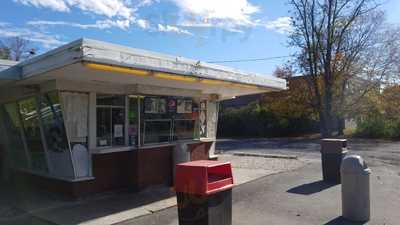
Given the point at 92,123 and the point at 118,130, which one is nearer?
the point at 92,123

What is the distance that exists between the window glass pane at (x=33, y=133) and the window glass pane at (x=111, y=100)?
5.64 feet

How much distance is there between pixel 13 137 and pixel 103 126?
4.05 metres

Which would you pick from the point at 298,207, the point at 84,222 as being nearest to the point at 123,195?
the point at 84,222

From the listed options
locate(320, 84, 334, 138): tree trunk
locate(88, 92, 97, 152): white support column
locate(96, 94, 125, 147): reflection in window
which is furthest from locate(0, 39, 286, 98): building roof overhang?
locate(320, 84, 334, 138): tree trunk

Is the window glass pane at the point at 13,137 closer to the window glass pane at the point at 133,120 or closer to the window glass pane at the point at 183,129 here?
the window glass pane at the point at 133,120

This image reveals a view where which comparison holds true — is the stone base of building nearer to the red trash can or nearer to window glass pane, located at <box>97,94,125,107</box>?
window glass pane, located at <box>97,94,125,107</box>

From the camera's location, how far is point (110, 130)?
Answer: 9.20 m

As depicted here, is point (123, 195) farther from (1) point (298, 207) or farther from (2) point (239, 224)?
(1) point (298, 207)

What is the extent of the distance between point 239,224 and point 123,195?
3.55m

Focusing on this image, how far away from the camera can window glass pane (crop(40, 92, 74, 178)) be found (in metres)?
A: 8.49

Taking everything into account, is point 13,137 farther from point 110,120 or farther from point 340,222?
point 340,222

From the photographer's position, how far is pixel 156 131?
10.2 meters

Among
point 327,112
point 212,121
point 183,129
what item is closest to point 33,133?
point 183,129

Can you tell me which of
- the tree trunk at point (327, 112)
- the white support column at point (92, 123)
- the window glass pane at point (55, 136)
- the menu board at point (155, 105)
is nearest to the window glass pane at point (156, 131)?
the menu board at point (155, 105)
